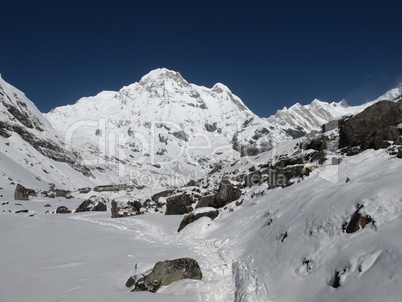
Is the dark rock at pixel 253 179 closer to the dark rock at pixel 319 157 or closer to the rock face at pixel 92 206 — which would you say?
the dark rock at pixel 319 157

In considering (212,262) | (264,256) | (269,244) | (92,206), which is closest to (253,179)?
(212,262)

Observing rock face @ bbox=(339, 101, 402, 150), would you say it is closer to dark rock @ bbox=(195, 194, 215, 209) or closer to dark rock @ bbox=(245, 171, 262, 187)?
dark rock @ bbox=(245, 171, 262, 187)

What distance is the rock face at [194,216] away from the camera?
66.2ft

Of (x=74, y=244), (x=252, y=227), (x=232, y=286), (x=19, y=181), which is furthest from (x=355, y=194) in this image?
(x=19, y=181)

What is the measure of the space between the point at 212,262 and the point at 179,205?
15.9 meters

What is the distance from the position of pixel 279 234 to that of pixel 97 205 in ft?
98.8

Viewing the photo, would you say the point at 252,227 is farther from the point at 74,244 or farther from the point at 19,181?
the point at 19,181

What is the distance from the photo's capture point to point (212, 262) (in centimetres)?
1262

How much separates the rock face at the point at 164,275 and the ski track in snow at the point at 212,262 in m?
0.56

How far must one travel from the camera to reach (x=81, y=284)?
379 inches

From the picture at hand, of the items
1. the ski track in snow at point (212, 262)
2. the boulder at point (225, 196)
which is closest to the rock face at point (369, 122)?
the boulder at point (225, 196)

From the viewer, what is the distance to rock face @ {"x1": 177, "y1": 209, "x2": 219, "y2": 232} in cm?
2018

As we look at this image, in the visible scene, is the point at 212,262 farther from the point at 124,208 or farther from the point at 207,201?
the point at 124,208

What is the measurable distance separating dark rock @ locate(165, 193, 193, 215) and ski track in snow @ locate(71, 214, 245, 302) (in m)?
6.10
